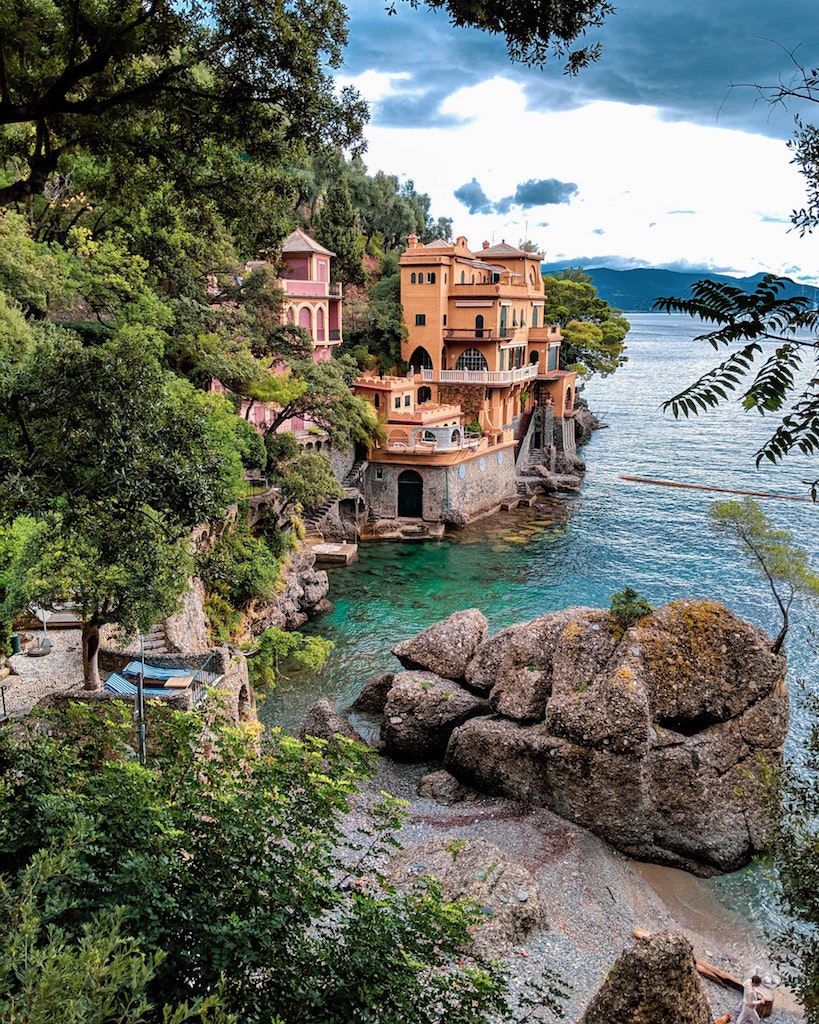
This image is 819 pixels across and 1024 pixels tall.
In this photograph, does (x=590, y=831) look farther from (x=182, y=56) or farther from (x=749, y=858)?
(x=182, y=56)

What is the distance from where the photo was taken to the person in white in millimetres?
12727

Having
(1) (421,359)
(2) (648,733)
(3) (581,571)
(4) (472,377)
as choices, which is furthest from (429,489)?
(2) (648,733)

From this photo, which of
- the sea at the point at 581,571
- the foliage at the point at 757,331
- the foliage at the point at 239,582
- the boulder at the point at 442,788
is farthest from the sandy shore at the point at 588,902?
the foliage at the point at 757,331

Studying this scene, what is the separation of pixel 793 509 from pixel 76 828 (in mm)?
49536

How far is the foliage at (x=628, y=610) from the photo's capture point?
19453 millimetres

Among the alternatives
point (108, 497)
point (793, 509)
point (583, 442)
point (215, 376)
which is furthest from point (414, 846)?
point (583, 442)

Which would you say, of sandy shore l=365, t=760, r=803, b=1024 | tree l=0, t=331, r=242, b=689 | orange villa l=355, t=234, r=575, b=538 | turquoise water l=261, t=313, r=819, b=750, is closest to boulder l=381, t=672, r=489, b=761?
sandy shore l=365, t=760, r=803, b=1024

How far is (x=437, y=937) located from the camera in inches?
311

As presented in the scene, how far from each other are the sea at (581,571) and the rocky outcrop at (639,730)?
1670mm

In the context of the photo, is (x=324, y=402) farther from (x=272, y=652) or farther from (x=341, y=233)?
(x=341, y=233)

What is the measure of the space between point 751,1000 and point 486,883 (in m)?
4.59

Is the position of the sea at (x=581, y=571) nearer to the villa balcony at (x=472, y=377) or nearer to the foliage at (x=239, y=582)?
the foliage at (x=239, y=582)

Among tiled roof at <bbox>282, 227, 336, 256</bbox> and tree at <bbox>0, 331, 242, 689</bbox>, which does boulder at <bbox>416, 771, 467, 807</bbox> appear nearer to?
tree at <bbox>0, 331, 242, 689</bbox>

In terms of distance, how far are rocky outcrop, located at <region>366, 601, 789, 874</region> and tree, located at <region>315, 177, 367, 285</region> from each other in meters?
36.4
